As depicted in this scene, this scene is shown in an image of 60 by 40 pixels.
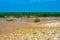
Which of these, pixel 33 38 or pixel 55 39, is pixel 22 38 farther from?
pixel 55 39

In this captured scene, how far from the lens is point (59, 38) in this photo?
563 inches

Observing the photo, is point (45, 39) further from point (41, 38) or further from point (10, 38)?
point (10, 38)

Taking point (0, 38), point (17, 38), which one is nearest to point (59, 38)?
point (17, 38)

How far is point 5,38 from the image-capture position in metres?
14.1

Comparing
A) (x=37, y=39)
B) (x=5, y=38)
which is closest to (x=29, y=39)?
(x=37, y=39)

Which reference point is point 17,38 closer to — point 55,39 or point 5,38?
point 5,38

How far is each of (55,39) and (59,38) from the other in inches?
20.4

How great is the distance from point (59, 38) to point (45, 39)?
1.02 meters

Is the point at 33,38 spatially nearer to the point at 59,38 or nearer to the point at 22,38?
the point at 22,38

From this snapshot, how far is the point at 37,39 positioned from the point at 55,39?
3.51 ft

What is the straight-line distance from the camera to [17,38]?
14.2 m

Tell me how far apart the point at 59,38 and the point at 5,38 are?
128 inches

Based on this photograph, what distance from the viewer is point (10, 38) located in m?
14.1

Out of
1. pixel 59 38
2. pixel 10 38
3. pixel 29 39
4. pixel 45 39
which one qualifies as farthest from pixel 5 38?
pixel 59 38
